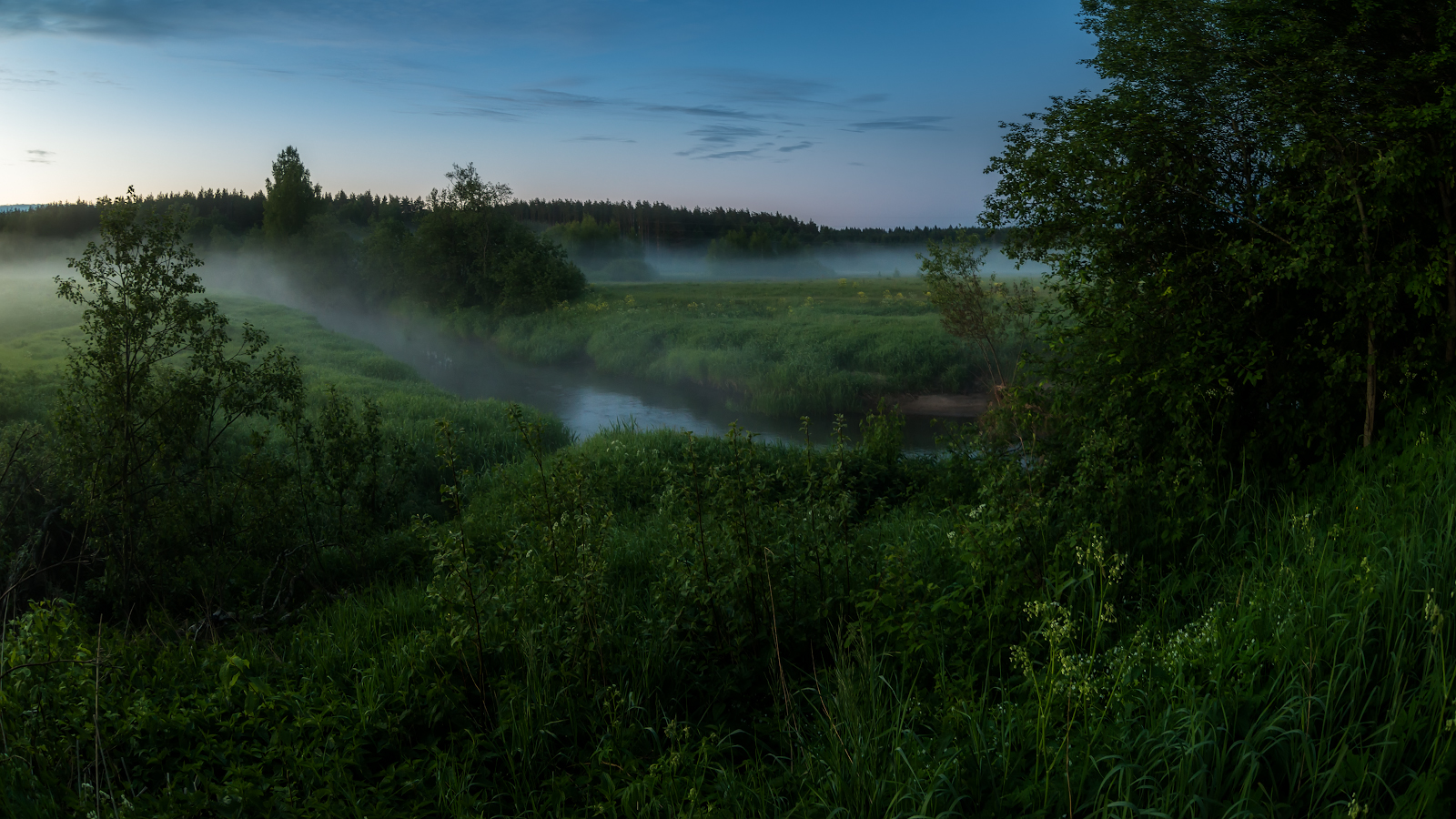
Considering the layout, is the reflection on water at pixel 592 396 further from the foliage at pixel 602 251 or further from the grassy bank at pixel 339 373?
the foliage at pixel 602 251

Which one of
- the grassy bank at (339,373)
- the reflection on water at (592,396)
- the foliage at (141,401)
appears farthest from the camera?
the reflection on water at (592,396)

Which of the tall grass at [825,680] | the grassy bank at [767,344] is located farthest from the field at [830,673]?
the grassy bank at [767,344]

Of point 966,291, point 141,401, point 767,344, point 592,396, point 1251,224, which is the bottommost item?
point 592,396

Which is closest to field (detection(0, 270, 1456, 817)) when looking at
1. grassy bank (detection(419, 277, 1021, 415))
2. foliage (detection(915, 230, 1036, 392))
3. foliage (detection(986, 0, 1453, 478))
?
foliage (detection(986, 0, 1453, 478))

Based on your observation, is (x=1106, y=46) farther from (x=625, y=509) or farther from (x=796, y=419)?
(x=796, y=419)

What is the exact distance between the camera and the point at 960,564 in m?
5.40

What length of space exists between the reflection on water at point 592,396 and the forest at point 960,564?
9535mm

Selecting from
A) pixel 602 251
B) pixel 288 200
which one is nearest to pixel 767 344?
pixel 288 200

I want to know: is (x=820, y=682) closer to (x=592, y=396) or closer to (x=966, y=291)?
(x=966, y=291)

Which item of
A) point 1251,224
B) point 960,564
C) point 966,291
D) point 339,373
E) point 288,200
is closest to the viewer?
point 960,564

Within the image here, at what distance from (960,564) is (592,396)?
81.1 feet

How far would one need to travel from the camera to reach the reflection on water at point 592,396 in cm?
2286

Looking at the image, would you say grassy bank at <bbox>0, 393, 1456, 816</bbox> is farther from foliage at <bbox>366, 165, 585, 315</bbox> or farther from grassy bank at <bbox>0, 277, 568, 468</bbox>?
foliage at <bbox>366, 165, 585, 315</bbox>

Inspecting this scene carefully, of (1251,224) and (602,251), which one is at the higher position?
(602,251)
